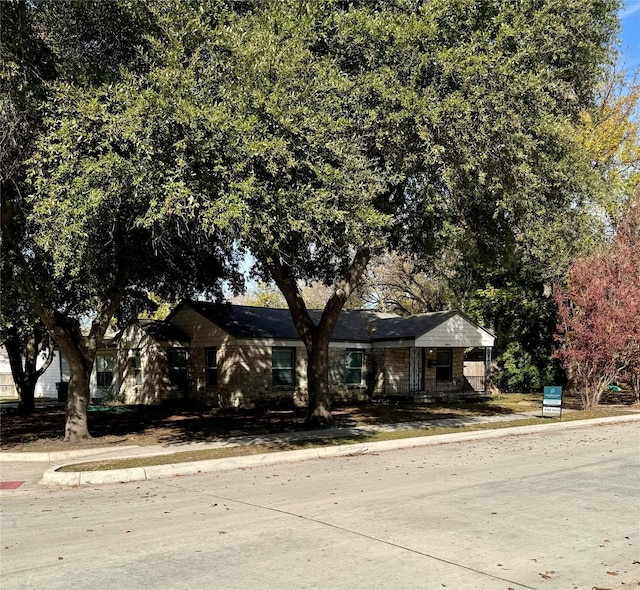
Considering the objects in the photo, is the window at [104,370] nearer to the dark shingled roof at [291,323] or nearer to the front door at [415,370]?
the dark shingled roof at [291,323]

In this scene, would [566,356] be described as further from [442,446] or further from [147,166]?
[147,166]

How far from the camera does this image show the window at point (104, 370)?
1156 inches

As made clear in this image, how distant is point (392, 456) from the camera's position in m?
12.8

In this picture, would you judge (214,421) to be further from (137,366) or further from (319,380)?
(137,366)

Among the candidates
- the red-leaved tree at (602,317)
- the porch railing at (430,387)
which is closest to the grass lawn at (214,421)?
the porch railing at (430,387)

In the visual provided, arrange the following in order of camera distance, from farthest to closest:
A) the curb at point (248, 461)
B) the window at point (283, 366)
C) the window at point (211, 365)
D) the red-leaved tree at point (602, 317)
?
A: the window at point (211, 365) < the window at point (283, 366) < the red-leaved tree at point (602, 317) < the curb at point (248, 461)

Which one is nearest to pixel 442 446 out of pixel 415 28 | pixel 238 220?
pixel 238 220

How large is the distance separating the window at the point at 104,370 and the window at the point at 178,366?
4.54m

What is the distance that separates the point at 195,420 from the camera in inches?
780

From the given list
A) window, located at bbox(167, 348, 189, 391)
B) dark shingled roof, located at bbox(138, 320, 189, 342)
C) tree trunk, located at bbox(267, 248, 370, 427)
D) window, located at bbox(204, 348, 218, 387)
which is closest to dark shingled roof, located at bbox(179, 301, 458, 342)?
window, located at bbox(204, 348, 218, 387)

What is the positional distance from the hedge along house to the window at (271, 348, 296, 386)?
0.04 metres

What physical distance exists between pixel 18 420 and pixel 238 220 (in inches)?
599

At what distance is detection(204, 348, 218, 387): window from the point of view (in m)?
24.8

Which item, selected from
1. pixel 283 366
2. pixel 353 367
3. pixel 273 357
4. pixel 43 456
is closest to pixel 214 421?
pixel 273 357
